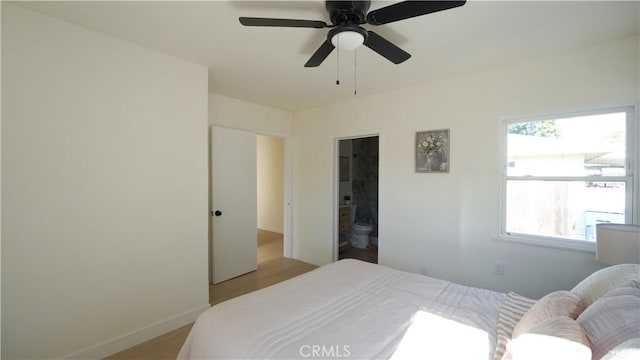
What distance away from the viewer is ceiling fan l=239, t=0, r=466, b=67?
→ 4.46ft

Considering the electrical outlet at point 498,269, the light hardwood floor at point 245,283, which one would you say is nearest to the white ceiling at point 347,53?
the electrical outlet at point 498,269

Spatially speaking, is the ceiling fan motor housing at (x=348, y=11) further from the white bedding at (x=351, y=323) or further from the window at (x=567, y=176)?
the window at (x=567, y=176)

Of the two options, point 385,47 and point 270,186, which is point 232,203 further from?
point 270,186

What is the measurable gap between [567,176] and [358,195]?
141 inches

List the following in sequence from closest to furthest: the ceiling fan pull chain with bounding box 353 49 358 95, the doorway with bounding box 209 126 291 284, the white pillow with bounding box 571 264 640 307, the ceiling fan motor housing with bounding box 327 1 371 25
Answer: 1. the white pillow with bounding box 571 264 640 307
2. the ceiling fan motor housing with bounding box 327 1 371 25
3. the ceiling fan pull chain with bounding box 353 49 358 95
4. the doorway with bounding box 209 126 291 284

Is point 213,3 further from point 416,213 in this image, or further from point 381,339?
point 416,213

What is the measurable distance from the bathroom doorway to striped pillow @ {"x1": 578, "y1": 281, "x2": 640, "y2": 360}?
3794 mm

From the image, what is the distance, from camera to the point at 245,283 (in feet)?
11.4

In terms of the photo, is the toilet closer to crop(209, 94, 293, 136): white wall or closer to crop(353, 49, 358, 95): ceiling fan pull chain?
crop(209, 94, 293, 136): white wall

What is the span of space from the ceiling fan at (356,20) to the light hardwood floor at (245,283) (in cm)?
250

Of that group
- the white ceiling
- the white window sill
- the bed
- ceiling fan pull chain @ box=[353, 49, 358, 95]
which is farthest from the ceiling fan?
the white window sill

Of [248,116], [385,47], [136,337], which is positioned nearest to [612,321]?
[385,47]

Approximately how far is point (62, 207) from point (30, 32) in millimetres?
1176

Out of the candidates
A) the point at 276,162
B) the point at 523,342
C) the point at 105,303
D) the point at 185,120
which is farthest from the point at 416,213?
the point at 276,162
